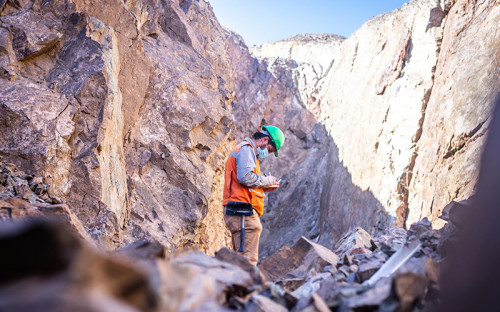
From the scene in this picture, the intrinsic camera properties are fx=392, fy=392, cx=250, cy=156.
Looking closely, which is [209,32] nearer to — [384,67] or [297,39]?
[384,67]

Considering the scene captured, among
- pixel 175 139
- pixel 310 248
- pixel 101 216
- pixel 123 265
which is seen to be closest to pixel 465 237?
pixel 123 265

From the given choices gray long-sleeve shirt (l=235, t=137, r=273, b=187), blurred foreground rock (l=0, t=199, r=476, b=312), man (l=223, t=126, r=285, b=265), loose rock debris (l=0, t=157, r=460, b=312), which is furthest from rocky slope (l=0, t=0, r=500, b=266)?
blurred foreground rock (l=0, t=199, r=476, b=312)

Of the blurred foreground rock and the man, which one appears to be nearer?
the blurred foreground rock

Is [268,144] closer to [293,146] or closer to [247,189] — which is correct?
[247,189]

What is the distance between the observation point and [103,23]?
6.86 m

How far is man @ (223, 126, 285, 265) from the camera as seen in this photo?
16.0 feet

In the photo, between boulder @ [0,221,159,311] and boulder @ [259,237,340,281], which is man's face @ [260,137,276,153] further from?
boulder @ [0,221,159,311]

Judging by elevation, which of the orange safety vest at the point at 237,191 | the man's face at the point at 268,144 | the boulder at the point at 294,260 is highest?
the man's face at the point at 268,144

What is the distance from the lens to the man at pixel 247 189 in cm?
488

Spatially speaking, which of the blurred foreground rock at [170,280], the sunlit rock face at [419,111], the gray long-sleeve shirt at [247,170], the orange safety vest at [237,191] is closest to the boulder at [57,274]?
the blurred foreground rock at [170,280]

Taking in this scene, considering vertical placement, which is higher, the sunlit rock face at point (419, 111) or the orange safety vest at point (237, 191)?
the sunlit rock face at point (419, 111)

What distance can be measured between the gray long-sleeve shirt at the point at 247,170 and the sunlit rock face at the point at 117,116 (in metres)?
1.92

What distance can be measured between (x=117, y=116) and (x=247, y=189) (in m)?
3.23

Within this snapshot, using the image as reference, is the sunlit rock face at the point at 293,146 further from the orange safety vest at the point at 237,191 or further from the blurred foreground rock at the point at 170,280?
the blurred foreground rock at the point at 170,280
